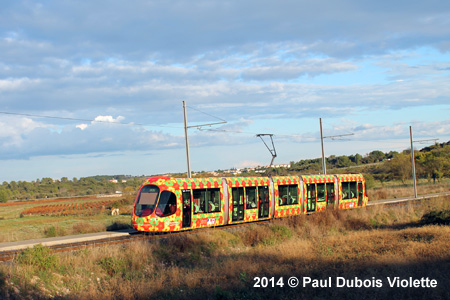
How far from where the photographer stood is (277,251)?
606 inches

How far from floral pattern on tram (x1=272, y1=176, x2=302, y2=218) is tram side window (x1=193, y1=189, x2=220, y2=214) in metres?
4.93

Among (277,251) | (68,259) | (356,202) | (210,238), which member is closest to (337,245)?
(277,251)

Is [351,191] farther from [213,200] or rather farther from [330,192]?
[213,200]

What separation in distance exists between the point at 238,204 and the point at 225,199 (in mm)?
1059

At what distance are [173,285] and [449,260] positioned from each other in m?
7.64

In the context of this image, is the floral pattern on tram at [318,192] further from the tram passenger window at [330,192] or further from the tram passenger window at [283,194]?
the tram passenger window at [283,194]

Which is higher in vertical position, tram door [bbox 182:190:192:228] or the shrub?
tram door [bbox 182:190:192:228]

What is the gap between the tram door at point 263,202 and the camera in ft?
84.4

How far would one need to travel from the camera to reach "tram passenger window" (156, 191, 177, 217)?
21000mm

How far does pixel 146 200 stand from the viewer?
21500 millimetres

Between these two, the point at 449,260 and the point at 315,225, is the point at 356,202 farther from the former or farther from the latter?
the point at 449,260

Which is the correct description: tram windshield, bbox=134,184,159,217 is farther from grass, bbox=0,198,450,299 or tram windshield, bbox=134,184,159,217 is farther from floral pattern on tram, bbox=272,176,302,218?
floral pattern on tram, bbox=272,176,302,218

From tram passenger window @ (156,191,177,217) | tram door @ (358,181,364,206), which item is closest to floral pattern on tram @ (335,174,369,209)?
tram door @ (358,181,364,206)

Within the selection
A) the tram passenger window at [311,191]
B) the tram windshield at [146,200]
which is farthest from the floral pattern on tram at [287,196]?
the tram windshield at [146,200]
